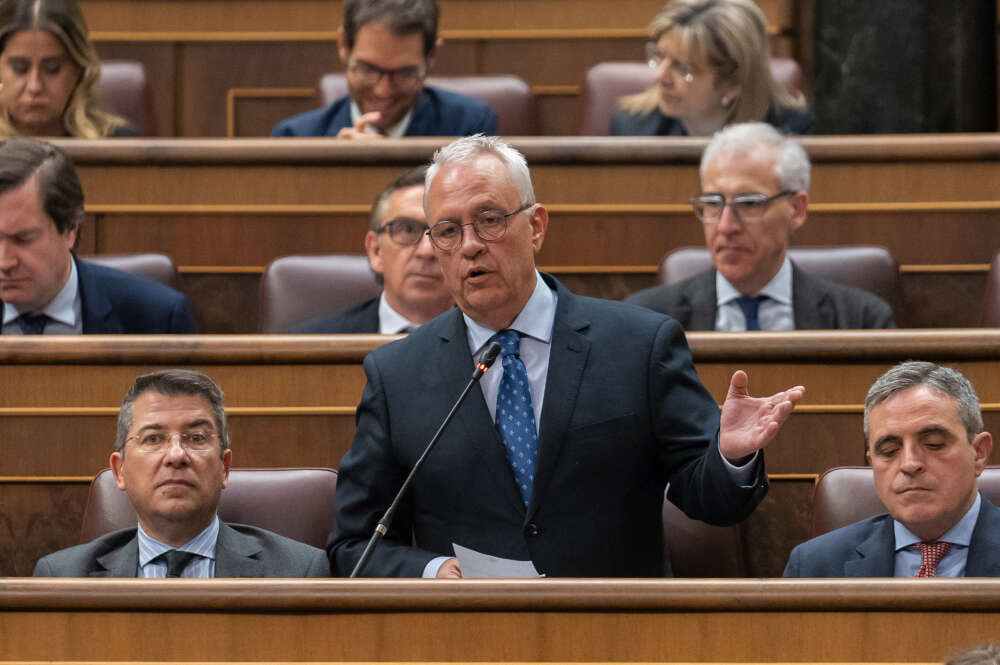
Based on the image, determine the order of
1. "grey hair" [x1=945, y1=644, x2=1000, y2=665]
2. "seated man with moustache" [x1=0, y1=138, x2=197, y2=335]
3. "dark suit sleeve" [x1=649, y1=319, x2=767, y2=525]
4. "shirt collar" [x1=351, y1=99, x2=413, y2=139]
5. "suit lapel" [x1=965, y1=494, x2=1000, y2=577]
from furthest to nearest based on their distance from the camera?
1. "shirt collar" [x1=351, y1=99, x2=413, y2=139]
2. "seated man with moustache" [x1=0, y1=138, x2=197, y2=335]
3. "suit lapel" [x1=965, y1=494, x2=1000, y2=577]
4. "dark suit sleeve" [x1=649, y1=319, x2=767, y2=525]
5. "grey hair" [x1=945, y1=644, x2=1000, y2=665]

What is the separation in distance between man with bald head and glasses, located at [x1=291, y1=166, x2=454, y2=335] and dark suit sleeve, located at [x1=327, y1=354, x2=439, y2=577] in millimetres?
344

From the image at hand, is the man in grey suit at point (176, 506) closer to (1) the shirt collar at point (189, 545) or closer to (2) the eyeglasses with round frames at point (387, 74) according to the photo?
(1) the shirt collar at point (189, 545)

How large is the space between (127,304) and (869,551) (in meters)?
0.72

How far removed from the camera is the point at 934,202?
1.64 metres

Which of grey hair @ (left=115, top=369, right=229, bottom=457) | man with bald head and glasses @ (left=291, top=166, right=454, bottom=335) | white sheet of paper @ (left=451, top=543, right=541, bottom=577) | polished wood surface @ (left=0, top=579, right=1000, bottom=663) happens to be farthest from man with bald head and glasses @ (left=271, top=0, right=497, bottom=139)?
polished wood surface @ (left=0, top=579, right=1000, bottom=663)

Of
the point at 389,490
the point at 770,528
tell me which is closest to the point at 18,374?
the point at 389,490

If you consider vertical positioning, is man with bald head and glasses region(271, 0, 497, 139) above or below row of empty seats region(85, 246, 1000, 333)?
above

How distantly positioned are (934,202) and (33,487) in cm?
94

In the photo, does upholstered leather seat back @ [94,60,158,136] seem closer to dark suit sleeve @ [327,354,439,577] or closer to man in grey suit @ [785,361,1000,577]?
dark suit sleeve @ [327,354,439,577]

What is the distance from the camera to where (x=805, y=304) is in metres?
1.45

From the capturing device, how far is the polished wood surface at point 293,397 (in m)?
1.26

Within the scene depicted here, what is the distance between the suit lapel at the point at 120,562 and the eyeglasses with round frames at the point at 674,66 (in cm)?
83

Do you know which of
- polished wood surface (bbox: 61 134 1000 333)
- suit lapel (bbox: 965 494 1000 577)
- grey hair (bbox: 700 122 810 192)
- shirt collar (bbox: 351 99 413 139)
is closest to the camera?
suit lapel (bbox: 965 494 1000 577)

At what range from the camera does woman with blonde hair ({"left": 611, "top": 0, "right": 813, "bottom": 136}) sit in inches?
65.3
